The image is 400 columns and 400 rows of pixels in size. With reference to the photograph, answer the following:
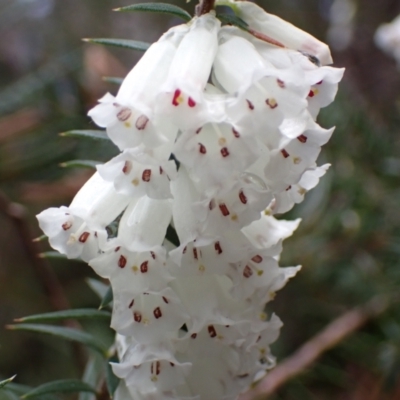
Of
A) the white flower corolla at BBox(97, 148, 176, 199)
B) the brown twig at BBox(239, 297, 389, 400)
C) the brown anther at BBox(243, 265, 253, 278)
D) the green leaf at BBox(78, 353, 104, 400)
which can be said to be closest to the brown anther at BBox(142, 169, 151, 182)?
the white flower corolla at BBox(97, 148, 176, 199)

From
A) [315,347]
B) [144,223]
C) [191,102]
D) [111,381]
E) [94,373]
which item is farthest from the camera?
[315,347]

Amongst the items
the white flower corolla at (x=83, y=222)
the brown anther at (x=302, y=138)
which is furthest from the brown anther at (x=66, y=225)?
the brown anther at (x=302, y=138)

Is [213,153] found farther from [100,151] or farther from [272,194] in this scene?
[100,151]

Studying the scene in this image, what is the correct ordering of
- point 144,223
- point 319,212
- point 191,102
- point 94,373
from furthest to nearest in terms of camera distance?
point 319,212
point 94,373
point 144,223
point 191,102

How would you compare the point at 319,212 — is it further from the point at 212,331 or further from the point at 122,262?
the point at 122,262

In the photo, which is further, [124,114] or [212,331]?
[212,331]

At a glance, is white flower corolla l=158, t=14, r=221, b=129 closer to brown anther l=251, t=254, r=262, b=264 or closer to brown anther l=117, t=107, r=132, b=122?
brown anther l=117, t=107, r=132, b=122

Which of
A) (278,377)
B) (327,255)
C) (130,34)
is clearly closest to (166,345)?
(278,377)

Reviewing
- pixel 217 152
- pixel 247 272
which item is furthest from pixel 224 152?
pixel 247 272
